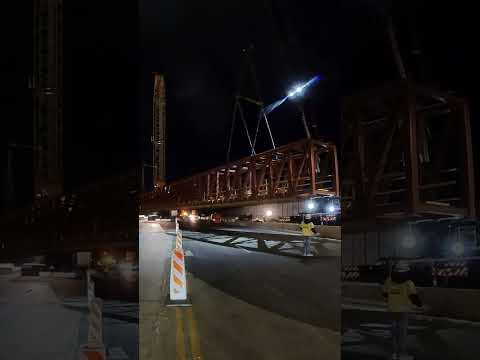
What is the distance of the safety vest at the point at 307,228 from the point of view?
4.46 meters

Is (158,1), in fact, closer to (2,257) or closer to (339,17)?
(339,17)

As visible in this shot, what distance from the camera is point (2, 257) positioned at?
15.9ft

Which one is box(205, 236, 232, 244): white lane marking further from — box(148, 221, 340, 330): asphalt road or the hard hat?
the hard hat

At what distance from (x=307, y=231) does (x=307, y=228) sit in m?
0.03

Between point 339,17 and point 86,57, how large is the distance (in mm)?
3023

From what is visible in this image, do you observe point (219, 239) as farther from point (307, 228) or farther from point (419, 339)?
point (419, 339)

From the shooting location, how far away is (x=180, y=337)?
13.2 feet

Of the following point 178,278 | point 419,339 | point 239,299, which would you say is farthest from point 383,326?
point 178,278

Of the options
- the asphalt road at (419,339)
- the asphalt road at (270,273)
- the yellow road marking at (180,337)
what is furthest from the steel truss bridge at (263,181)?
the asphalt road at (419,339)

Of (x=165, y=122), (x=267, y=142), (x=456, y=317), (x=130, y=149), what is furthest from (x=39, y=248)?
(x=456, y=317)

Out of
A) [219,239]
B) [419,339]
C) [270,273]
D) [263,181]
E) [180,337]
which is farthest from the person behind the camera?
[419,339]

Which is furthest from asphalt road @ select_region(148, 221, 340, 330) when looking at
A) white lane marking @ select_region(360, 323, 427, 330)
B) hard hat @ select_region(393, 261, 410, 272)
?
white lane marking @ select_region(360, 323, 427, 330)

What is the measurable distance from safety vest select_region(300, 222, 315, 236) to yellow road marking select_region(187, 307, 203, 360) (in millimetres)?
1355

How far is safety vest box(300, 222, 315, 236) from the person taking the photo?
4457mm
